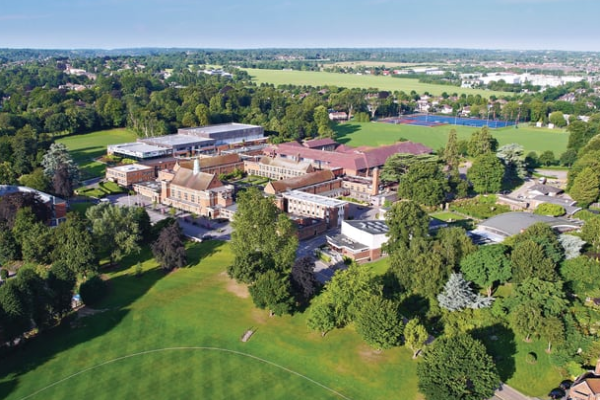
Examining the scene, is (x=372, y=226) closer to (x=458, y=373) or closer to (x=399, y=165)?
(x=399, y=165)

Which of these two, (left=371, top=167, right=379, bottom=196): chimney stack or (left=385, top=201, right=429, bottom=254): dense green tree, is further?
(left=371, top=167, right=379, bottom=196): chimney stack

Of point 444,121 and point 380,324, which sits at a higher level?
point 380,324

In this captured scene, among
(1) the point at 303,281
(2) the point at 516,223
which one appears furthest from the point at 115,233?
(2) the point at 516,223

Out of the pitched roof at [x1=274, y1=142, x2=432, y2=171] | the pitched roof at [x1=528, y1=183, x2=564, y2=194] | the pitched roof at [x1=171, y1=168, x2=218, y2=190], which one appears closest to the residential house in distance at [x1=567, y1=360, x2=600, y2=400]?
the pitched roof at [x1=528, y1=183, x2=564, y2=194]

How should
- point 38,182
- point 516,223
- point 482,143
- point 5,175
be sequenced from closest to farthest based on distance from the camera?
point 516,223 → point 38,182 → point 5,175 → point 482,143

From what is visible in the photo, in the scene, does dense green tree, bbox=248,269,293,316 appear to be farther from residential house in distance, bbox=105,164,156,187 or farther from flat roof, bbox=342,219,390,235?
residential house in distance, bbox=105,164,156,187
